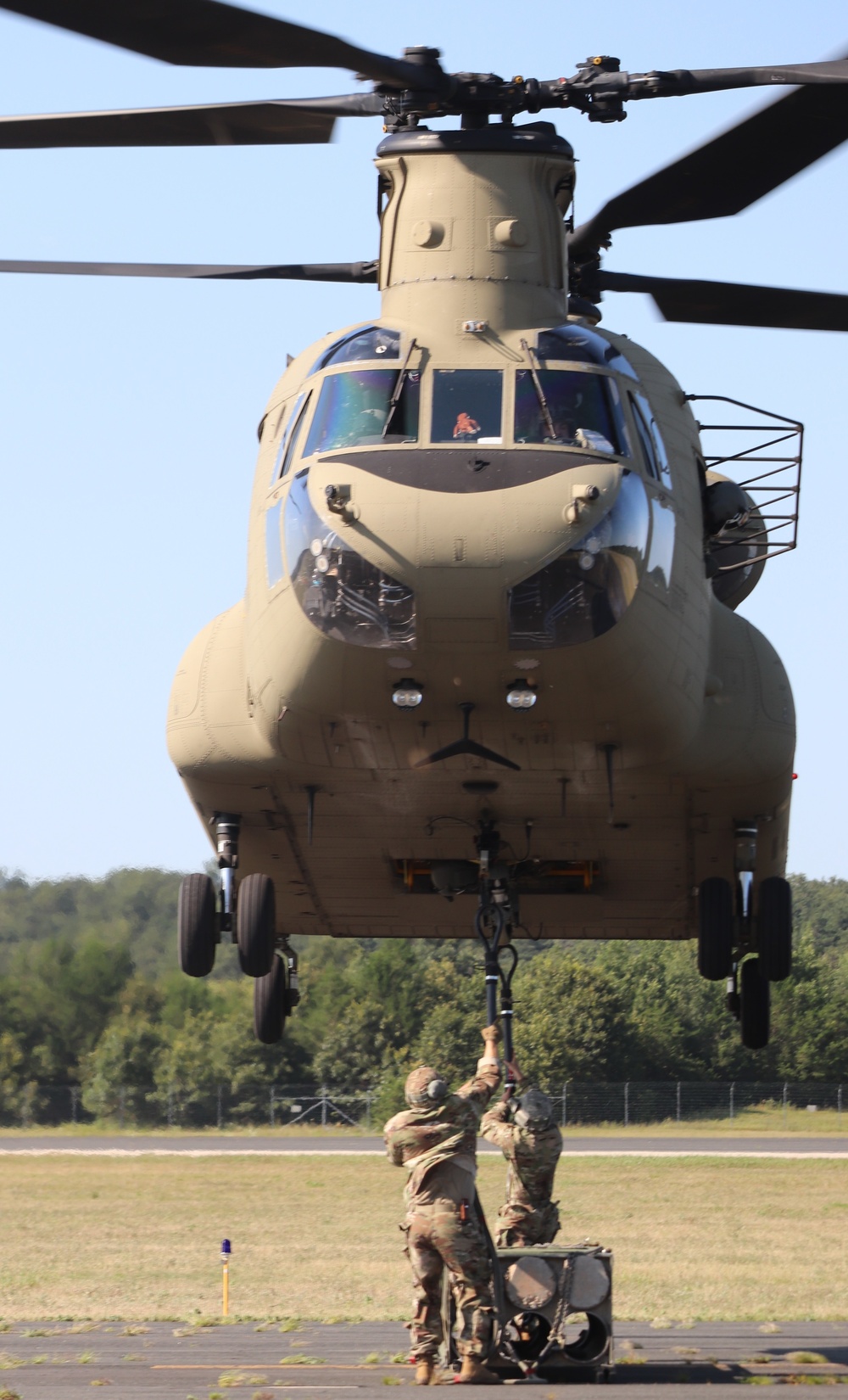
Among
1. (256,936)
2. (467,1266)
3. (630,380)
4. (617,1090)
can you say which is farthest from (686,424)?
(617,1090)

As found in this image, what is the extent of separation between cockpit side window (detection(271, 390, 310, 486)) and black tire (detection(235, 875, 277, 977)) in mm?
2930

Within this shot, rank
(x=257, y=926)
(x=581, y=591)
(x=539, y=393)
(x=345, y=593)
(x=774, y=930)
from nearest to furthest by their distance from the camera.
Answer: (x=581, y=591), (x=345, y=593), (x=539, y=393), (x=257, y=926), (x=774, y=930)

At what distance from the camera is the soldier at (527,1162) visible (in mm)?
11898

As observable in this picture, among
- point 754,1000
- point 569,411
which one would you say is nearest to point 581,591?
point 569,411

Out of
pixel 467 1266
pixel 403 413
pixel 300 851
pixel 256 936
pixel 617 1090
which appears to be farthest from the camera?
pixel 617 1090

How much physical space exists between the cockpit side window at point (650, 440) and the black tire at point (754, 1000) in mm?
4464

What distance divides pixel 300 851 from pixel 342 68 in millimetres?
5821

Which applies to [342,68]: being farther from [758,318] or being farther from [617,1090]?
[617,1090]

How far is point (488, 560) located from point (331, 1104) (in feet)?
132

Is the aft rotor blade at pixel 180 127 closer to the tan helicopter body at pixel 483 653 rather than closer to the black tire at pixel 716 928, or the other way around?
the tan helicopter body at pixel 483 653

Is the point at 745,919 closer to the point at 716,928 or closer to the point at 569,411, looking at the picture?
the point at 716,928

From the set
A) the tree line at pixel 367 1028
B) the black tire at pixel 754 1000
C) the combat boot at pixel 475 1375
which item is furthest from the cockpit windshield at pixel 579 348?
the tree line at pixel 367 1028

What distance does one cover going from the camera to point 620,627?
429 inches

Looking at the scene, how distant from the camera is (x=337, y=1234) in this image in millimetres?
25516
